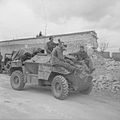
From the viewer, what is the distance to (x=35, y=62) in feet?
25.5

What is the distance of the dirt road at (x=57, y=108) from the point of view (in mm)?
4969

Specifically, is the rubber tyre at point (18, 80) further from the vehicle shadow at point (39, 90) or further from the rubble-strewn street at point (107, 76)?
the rubble-strewn street at point (107, 76)

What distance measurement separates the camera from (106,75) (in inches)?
441

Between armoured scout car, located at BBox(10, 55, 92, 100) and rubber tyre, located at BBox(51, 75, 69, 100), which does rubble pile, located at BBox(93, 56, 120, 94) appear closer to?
armoured scout car, located at BBox(10, 55, 92, 100)

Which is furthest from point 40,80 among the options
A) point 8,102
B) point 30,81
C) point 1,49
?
point 1,49

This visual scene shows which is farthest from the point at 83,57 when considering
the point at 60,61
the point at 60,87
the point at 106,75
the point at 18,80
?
the point at 106,75

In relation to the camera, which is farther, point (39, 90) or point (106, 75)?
point (106, 75)

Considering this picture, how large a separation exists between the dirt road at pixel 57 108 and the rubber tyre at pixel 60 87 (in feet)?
0.65

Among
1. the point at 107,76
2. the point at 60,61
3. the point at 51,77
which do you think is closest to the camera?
the point at 60,61

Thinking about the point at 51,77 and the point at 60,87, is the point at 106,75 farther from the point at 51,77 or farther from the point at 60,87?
the point at 60,87

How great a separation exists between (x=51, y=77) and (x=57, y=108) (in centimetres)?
203

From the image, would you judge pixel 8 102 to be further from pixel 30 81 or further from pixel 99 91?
pixel 99 91

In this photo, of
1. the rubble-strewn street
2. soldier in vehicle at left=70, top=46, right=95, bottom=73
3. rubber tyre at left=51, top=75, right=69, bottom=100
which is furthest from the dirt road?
the rubble-strewn street

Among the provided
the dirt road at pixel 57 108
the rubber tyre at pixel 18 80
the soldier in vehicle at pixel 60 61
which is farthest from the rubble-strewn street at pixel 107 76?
the rubber tyre at pixel 18 80
